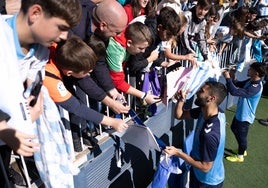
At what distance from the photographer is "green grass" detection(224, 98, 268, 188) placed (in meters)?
4.23

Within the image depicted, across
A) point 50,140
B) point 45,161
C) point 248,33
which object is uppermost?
point 50,140

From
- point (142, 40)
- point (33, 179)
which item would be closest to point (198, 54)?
point (142, 40)

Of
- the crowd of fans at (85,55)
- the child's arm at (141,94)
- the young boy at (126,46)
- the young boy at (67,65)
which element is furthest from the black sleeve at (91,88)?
the child's arm at (141,94)

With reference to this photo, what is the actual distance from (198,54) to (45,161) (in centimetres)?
320

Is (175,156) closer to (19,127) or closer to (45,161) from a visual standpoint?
(45,161)

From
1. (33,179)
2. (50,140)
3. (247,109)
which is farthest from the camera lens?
(247,109)

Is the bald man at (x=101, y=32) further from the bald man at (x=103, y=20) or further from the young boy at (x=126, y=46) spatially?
the young boy at (x=126, y=46)

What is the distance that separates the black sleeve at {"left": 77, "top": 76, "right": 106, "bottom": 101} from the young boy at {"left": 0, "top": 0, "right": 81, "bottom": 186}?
559mm

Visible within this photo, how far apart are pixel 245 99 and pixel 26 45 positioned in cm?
361

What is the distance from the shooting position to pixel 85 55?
7.39 feet

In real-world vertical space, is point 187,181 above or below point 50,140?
below

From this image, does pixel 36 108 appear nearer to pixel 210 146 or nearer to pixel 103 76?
pixel 103 76

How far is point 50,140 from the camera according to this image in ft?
7.36

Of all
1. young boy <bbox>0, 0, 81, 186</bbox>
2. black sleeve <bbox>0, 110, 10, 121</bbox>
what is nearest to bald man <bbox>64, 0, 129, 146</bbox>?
young boy <bbox>0, 0, 81, 186</bbox>
